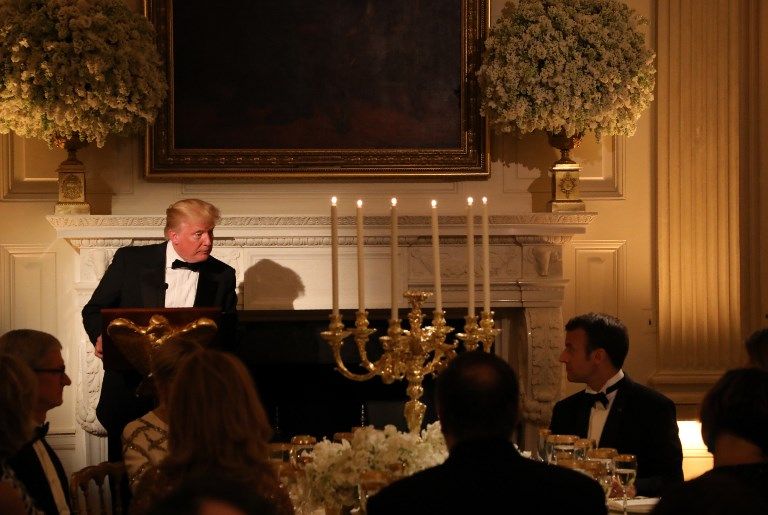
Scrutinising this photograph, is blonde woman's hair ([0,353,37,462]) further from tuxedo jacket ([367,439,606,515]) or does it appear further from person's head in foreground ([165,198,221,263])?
person's head in foreground ([165,198,221,263])

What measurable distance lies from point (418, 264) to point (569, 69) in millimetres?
1219

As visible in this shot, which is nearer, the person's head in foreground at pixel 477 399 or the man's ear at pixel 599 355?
the person's head in foreground at pixel 477 399

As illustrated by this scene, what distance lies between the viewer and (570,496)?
2184mm

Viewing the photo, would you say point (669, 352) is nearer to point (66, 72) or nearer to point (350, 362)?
point (350, 362)

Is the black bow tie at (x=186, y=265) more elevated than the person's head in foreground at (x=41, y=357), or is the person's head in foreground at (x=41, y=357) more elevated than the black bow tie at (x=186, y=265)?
the black bow tie at (x=186, y=265)

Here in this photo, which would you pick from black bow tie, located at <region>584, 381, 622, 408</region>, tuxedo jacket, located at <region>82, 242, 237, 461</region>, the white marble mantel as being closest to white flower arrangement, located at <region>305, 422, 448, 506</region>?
black bow tie, located at <region>584, 381, 622, 408</region>

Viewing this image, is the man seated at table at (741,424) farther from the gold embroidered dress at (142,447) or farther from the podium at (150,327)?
the podium at (150,327)

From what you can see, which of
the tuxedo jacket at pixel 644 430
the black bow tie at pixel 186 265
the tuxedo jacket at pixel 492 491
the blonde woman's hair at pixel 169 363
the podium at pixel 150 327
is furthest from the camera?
the black bow tie at pixel 186 265

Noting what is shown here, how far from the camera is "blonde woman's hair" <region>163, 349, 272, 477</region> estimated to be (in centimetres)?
254

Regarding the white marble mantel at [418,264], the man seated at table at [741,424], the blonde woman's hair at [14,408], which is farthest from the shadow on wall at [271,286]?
the man seated at table at [741,424]

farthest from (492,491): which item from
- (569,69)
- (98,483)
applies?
(569,69)

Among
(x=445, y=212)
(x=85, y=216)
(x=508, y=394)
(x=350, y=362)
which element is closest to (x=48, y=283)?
(x=85, y=216)

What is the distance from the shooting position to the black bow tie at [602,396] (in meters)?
4.14

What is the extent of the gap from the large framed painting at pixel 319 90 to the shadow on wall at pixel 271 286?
0.50 m
